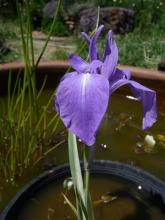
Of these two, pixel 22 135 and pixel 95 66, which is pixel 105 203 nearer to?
pixel 22 135

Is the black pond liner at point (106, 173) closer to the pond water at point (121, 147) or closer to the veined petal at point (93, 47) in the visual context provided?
the pond water at point (121, 147)

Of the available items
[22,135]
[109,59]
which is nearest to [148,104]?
[109,59]

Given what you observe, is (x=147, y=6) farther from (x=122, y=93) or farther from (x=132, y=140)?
(x=132, y=140)

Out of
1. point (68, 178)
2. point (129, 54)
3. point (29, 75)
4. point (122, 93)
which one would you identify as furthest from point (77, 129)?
point (129, 54)

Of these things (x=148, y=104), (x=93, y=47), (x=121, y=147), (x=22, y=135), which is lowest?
(x=121, y=147)

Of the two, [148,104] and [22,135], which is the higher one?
[148,104]

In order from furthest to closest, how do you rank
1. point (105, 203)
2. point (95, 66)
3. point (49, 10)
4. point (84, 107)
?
point (49, 10)
point (105, 203)
point (95, 66)
point (84, 107)
